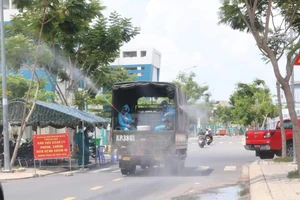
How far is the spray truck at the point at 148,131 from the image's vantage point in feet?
59.4

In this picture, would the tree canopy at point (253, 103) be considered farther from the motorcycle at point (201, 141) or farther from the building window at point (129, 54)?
the building window at point (129, 54)

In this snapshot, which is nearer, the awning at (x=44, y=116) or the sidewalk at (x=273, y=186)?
the sidewalk at (x=273, y=186)

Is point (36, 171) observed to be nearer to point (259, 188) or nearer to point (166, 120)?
point (166, 120)

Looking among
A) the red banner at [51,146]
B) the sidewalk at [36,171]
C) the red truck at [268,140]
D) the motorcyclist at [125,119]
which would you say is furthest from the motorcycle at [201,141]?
the red banner at [51,146]

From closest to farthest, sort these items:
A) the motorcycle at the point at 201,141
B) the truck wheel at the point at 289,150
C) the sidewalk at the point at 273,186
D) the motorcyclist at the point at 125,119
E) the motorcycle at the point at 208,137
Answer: the sidewalk at the point at 273,186 → the motorcyclist at the point at 125,119 → the truck wheel at the point at 289,150 → the motorcycle at the point at 201,141 → the motorcycle at the point at 208,137

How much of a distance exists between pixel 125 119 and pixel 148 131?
1.61 m

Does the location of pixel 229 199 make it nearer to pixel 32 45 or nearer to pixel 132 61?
pixel 32 45

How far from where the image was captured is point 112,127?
62.4 feet

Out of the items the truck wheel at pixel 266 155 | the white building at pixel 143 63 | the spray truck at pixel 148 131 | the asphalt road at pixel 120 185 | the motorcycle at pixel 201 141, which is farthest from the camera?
the white building at pixel 143 63

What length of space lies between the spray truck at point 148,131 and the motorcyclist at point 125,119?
0.06m

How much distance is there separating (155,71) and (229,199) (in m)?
85.4

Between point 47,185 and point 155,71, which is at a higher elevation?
point 155,71

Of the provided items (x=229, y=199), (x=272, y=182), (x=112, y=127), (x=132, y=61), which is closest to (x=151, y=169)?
(x=112, y=127)

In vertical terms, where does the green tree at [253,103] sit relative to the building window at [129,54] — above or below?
below
